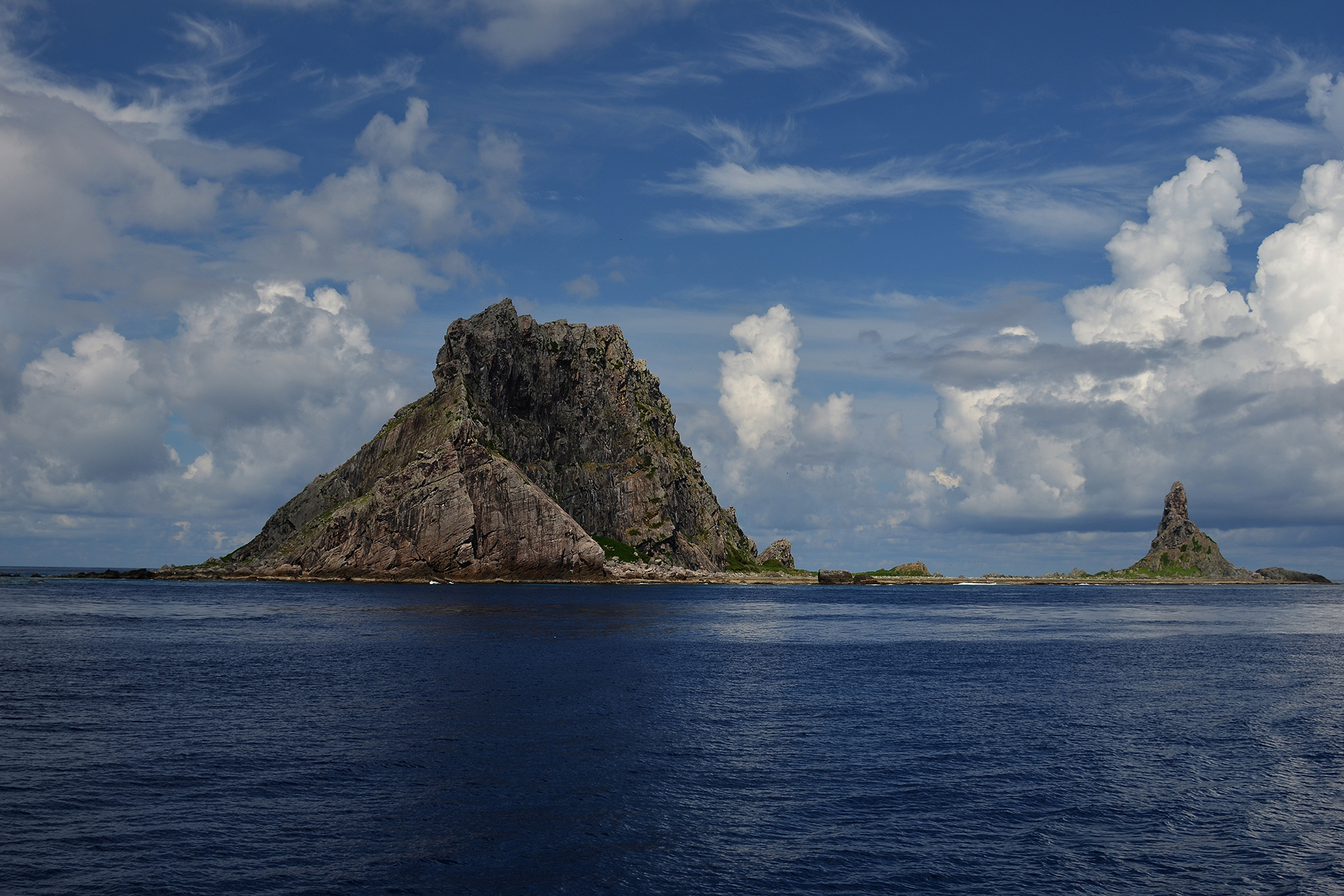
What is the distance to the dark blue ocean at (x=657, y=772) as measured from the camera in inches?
1110

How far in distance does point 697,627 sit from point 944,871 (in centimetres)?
9560

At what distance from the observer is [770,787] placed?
124 ft

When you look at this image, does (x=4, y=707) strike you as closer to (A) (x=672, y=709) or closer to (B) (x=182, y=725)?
(B) (x=182, y=725)

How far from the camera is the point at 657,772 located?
1590 inches

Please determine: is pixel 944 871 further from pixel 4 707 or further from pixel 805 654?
pixel 805 654

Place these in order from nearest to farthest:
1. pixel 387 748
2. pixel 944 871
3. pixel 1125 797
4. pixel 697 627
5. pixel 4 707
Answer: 1. pixel 944 871
2. pixel 1125 797
3. pixel 387 748
4. pixel 4 707
5. pixel 697 627

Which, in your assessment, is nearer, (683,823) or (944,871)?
(944,871)

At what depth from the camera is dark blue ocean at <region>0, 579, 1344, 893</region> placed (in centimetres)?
2819

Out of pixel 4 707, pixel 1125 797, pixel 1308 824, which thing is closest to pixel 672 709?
pixel 1125 797

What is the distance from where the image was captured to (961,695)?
62.9 m

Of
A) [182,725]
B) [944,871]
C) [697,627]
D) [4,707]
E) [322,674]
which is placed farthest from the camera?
[697,627]

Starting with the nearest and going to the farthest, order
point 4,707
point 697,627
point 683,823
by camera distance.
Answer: point 683,823
point 4,707
point 697,627

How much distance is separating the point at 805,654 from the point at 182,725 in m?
57.8

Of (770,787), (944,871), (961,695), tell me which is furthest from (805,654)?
(944,871)
